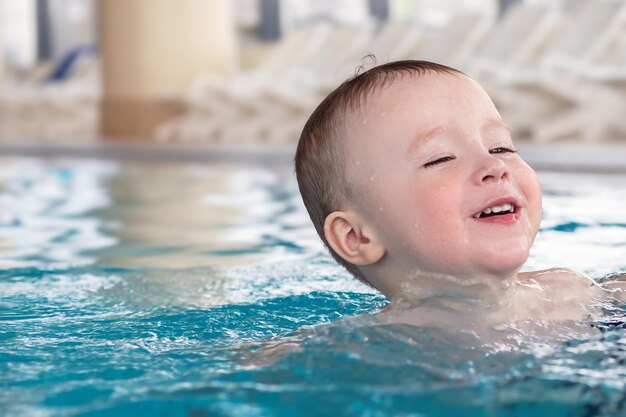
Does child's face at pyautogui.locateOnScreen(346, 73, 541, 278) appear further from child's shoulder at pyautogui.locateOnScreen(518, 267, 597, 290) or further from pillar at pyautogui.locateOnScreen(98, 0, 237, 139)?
pillar at pyautogui.locateOnScreen(98, 0, 237, 139)

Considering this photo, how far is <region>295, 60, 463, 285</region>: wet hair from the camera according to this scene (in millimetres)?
1829

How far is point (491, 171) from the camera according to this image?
1.64 m

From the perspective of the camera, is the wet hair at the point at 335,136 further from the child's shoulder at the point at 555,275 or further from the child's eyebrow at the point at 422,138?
the child's shoulder at the point at 555,275

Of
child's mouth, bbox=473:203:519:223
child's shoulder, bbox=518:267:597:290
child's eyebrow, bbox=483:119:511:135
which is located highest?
child's eyebrow, bbox=483:119:511:135

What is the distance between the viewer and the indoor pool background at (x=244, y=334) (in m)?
1.36

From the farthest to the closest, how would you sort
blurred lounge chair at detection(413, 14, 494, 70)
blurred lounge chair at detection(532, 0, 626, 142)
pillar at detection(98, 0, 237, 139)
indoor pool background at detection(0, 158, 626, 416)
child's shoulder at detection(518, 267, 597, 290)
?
pillar at detection(98, 0, 237, 139) < blurred lounge chair at detection(413, 14, 494, 70) < blurred lounge chair at detection(532, 0, 626, 142) < child's shoulder at detection(518, 267, 597, 290) < indoor pool background at detection(0, 158, 626, 416)

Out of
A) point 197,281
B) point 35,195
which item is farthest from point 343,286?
point 35,195

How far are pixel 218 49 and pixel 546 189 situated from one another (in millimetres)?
7471

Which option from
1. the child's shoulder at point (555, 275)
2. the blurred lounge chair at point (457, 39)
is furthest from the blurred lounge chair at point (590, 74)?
the child's shoulder at point (555, 275)

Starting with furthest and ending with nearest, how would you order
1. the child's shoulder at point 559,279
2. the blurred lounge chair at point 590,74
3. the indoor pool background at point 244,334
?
the blurred lounge chair at point 590,74 < the child's shoulder at point 559,279 < the indoor pool background at point 244,334

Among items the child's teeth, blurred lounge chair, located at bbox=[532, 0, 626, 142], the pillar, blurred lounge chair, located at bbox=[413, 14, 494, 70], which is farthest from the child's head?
the pillar

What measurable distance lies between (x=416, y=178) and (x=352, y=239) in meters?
0.20

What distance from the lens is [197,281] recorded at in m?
2.64

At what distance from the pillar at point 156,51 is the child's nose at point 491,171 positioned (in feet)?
32.3
